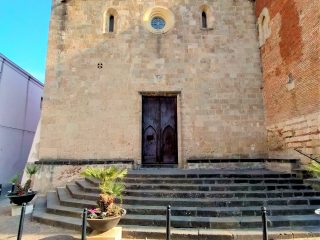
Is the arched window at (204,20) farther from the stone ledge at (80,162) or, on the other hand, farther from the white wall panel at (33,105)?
the white wall panel at (33,105)

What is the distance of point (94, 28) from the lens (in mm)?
10883

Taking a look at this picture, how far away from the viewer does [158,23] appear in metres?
11.1

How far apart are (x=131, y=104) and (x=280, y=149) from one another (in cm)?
590

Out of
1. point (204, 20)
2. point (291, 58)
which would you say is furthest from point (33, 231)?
point (204, 20)

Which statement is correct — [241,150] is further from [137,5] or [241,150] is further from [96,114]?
[137,5]

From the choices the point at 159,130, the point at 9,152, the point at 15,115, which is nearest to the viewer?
the point at 159,130

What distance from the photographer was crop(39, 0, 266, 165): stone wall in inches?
398

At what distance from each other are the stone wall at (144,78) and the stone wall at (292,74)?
71cm

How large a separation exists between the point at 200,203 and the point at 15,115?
11.0 meters

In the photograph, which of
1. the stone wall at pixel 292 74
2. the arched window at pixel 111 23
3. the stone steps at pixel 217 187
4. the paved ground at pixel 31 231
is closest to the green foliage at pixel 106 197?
the paved ground at pixel 31 231

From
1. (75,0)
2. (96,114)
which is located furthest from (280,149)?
(75,0)


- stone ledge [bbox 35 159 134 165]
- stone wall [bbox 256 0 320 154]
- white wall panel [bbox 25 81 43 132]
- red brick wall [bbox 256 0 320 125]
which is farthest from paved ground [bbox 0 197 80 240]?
white wall panel [bbox 25 81 43 132]

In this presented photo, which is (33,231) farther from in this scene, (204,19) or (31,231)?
(204,19)

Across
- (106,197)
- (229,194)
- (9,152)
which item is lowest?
(229,194)
